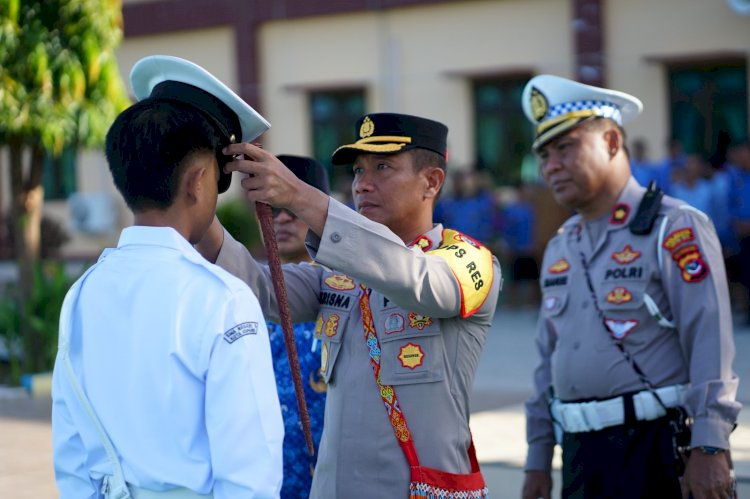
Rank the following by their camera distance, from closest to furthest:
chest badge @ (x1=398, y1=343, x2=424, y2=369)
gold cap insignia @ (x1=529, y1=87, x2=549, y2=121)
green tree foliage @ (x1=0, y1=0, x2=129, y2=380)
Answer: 1. chest badge @ (x1=398, y1=343, x2=424, y2=369)
2. gold cap insignia @ (x1=529, y1=87, x2=549, y2=121)
3. green tree foliage @ (x1=0, y1=0, x2=129, y2=380)

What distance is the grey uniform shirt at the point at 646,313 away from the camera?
376 centimetres

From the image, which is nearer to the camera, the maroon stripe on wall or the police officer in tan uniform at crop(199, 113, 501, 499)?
the police officer in tan uniform at crop(199, 113, 501, 499)

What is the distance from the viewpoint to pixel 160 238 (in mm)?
2475

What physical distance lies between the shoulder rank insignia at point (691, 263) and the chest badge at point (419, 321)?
1.13 meters

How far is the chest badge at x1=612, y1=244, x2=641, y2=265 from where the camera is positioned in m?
4.02

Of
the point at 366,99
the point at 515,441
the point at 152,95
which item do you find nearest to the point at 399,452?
the point at 152,95

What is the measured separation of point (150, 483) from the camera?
2.36m

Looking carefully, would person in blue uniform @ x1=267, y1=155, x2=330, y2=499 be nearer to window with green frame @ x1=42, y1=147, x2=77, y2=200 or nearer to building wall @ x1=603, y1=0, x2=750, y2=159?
building wall @ x1=603, y1=0, x2=750, y2=159

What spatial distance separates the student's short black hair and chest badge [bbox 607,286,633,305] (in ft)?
6.27

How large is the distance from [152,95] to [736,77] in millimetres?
15536

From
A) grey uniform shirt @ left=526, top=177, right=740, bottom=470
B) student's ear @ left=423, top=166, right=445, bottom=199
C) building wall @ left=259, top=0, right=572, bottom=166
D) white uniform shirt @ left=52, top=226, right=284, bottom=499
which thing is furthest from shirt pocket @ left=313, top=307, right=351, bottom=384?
building wall @ left=259, top=0, right=572, bottom=166

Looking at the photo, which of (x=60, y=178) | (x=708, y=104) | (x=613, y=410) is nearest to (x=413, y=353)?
(x=613, y=410)

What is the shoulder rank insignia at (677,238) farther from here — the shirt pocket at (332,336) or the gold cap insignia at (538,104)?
the shirt pocket at (332,336)

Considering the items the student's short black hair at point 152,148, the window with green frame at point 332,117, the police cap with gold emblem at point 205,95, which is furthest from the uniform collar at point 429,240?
the window with green frame at point 332,117
